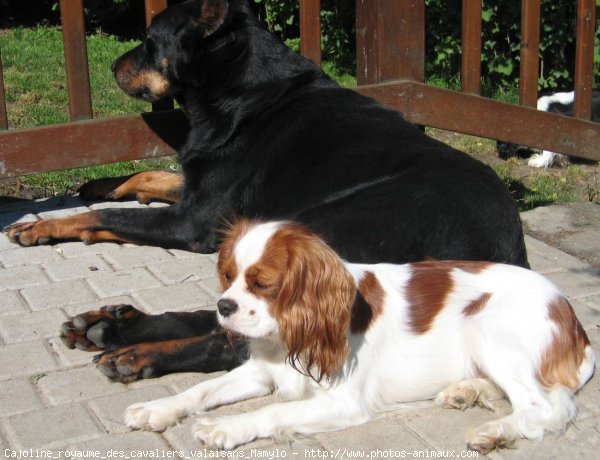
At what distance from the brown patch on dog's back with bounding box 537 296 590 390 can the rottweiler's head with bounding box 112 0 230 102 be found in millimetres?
2538

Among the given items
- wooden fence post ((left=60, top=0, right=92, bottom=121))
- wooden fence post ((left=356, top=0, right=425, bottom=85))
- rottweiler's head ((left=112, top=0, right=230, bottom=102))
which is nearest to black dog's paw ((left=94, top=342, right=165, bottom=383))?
rottweiler's head ((left=112, top=0, right=230, bottom=102))

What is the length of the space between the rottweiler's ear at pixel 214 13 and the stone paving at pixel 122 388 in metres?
1.25

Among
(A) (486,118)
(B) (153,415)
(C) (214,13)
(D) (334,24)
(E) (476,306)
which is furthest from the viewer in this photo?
(D) (334,24)

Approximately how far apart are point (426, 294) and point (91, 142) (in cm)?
282

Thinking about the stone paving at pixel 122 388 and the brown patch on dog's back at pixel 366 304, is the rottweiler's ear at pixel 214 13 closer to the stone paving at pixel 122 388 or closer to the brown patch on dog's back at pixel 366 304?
the stone paving at pixel 122 388

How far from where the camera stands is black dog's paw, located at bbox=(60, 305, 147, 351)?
3.79m

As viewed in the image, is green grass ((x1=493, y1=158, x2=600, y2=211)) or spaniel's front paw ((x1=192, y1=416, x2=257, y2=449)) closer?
spaniel's front paw ((x1=192, y1=416, x2=257, y2=449))

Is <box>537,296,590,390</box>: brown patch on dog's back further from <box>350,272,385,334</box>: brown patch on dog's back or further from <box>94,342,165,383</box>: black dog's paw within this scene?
<box>94,342,165,383</box>: black dog's paw

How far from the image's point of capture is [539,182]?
24.4ft

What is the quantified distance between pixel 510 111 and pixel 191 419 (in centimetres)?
380

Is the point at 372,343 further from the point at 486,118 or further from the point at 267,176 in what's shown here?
the point at 486,118

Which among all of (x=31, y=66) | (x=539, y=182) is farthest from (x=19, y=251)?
(x=31, y=66)

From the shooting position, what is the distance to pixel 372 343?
10.6 feet

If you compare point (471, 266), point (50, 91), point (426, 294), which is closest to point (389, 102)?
point (471, 266)
